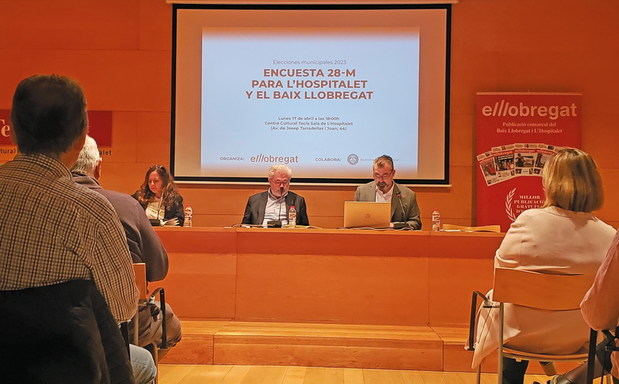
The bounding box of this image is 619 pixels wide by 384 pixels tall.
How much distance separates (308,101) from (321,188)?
3.01ft

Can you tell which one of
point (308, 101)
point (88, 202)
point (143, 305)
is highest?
point (308, 101)

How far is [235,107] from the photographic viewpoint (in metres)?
6.90

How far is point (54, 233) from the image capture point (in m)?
1.43

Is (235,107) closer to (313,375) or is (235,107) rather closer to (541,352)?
(313,375)

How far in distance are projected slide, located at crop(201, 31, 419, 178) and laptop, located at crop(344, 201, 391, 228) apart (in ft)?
6.07

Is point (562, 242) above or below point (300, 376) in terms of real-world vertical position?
above

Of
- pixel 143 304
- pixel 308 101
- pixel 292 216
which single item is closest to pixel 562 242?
pixel 143 304

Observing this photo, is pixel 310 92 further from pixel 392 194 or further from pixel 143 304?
pixel 143 304

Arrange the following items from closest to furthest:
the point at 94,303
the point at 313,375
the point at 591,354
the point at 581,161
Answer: the point at 94,303 < the point at 591,354 < the point at 581,161 < the point at 313,375

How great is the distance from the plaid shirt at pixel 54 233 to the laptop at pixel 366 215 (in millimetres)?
3537

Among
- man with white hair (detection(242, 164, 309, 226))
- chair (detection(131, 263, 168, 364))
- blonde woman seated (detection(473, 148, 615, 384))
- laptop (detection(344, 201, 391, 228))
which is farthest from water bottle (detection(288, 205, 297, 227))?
blonde woman seated (detection(473, 148, 615, 384))

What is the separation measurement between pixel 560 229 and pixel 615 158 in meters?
4.54

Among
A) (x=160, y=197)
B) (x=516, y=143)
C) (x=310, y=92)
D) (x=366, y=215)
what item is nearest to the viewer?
(x=366, y=215)

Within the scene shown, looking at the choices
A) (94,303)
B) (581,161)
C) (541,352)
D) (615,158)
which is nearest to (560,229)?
(581,161)
